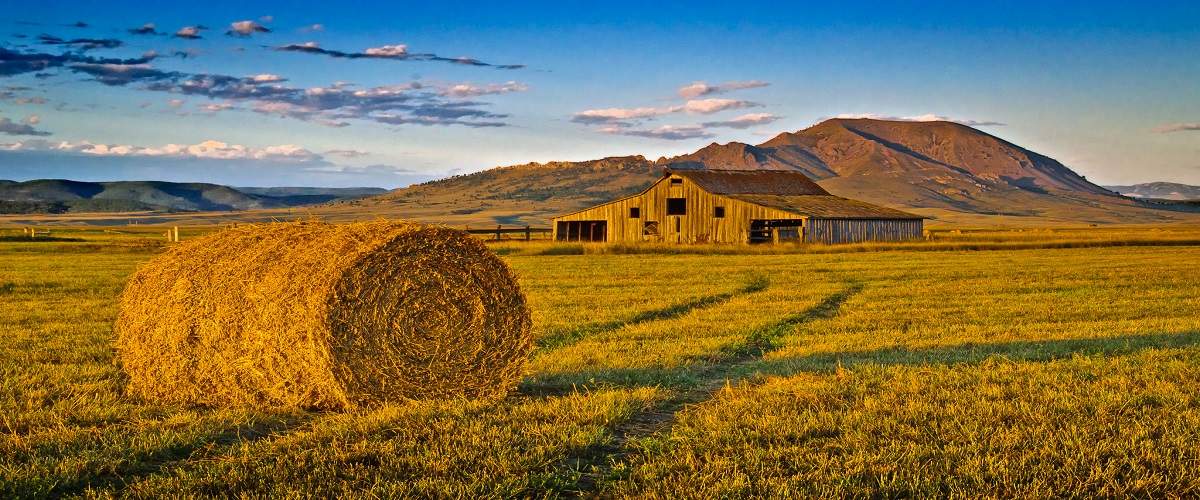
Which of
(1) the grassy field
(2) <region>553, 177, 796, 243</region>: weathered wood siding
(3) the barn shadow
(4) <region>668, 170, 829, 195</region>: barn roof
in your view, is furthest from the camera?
(4) <region>668, 170, 829, 195</region>: barn roof

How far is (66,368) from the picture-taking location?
485 inches

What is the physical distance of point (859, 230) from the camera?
64.9 meters

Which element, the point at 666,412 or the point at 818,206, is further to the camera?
the point at 818,206

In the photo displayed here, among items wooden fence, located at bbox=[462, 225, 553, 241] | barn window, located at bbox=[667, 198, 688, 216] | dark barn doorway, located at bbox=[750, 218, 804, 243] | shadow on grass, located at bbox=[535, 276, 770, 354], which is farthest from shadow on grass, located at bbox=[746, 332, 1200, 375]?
barn window, located at bbox=[667, 198, 688, 216]

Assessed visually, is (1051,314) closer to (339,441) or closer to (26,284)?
(339,441)

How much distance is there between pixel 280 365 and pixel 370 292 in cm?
116

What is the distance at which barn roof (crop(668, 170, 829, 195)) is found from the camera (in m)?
71.7

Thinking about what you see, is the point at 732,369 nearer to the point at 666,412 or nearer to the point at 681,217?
the point at 666,412

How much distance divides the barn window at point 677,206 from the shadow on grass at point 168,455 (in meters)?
58.3

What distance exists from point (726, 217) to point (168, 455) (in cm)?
Result: 5828

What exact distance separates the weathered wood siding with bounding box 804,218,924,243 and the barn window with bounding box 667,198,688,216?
31.2 ft

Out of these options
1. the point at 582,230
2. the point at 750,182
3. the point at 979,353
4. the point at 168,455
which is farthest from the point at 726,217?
the point at 168,455

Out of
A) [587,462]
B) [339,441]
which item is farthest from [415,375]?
[587,462]

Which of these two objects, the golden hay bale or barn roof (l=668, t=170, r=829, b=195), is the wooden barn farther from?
the golden hay bale
